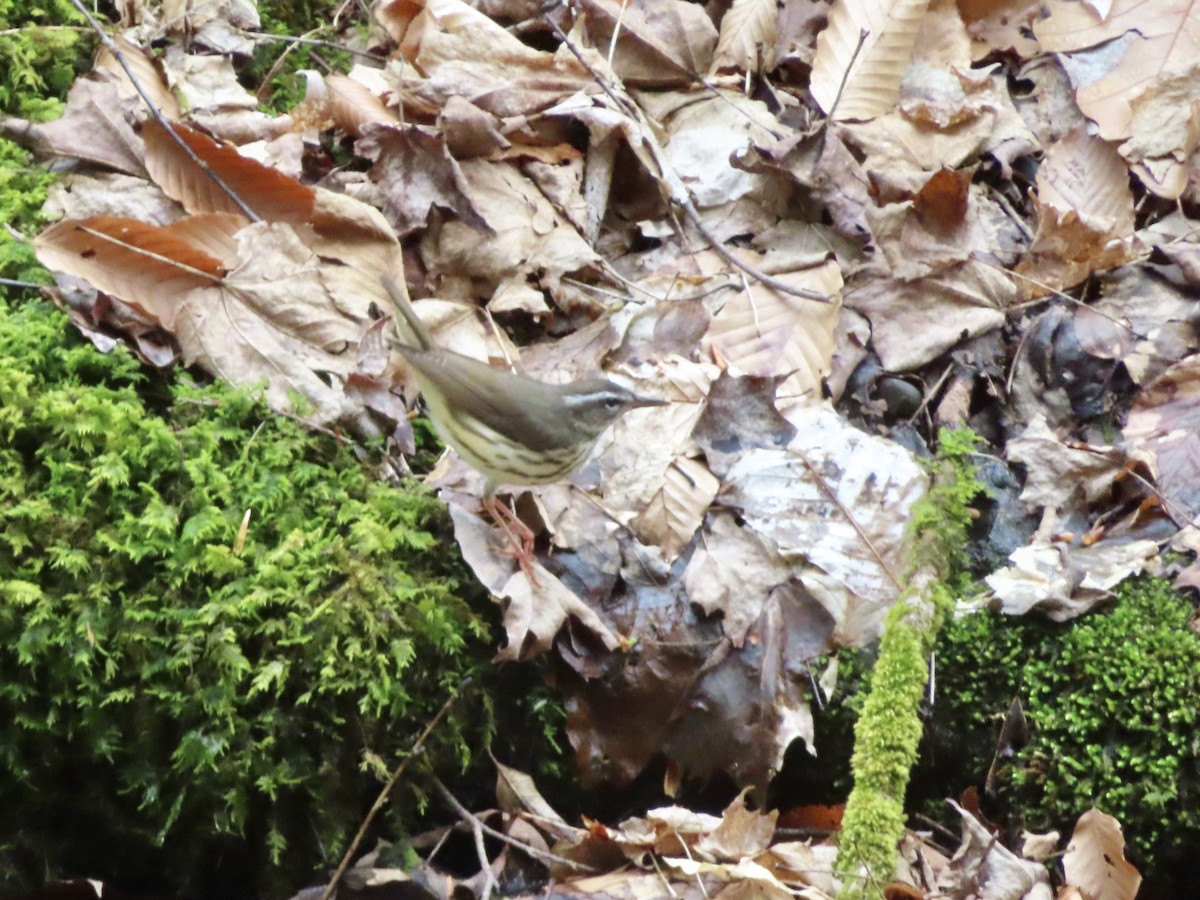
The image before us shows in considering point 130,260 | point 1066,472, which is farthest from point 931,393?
point 130,260

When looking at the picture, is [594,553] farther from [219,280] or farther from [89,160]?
[89,160]

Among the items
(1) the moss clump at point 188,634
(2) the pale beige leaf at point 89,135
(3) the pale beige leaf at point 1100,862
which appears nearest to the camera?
(1) the moss clump at point 188,634

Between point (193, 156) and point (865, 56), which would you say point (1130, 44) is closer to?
point (865, 56)

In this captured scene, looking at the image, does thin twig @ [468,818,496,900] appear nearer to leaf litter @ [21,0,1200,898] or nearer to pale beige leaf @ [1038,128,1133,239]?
leaf litter @ [21,0,1200,898]

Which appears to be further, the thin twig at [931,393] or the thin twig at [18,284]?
the thin twig at [931,393]

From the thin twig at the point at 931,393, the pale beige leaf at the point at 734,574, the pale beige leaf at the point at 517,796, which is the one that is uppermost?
the thin twig at the point at 931,393

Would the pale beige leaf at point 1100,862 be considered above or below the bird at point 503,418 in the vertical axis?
below

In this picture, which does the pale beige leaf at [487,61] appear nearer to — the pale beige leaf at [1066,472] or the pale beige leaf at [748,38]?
the pale beige leaf at [748,38]

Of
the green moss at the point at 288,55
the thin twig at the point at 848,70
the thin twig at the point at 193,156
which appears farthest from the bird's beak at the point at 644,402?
the green moss at the point at 288,55
